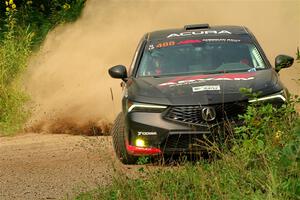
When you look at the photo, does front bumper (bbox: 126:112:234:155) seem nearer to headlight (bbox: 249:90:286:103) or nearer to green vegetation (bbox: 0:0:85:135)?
headlight (bbox: 249:90:286:103)

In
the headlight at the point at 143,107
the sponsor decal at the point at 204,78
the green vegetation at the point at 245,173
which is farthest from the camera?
the sponsor decal at the point at 204,78

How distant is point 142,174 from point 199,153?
658 millimetres

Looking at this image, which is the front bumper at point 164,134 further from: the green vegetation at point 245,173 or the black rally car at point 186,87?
the green vegetation at point 245,173

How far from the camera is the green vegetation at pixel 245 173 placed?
641 centimetres

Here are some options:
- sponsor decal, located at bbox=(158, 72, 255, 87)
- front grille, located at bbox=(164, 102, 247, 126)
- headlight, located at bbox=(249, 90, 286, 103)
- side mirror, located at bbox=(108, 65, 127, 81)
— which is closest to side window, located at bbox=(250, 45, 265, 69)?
sponsor decal, located at bbox=(158, 72, 255, 87)

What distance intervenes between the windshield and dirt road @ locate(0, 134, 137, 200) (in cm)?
125

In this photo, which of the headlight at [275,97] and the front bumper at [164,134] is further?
the headlight at [275,97]

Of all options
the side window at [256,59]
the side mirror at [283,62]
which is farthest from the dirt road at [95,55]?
the side mirror at [283,62]

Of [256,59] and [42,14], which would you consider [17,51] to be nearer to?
[42,14]

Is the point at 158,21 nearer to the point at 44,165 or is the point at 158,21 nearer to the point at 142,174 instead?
the point at 44,165

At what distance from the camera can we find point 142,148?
958 centimetres

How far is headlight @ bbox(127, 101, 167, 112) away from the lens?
947cm

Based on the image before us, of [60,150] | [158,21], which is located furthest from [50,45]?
[60,150]

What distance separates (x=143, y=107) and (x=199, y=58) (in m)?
1.69
